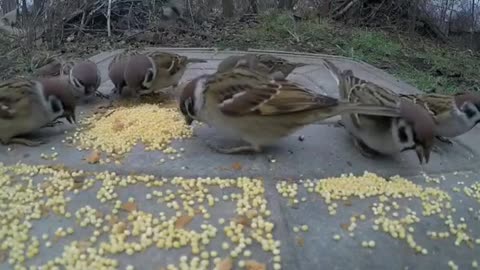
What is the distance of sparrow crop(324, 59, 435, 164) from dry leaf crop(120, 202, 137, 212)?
118 centimetres

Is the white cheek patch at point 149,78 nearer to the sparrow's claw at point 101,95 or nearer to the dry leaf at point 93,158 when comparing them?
the sparrow's claw at point 101,95

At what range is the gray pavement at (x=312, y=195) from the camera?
180 cm

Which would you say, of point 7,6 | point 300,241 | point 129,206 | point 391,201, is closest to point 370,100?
point 391,201

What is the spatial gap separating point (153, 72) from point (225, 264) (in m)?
1.98

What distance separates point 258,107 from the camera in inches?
95.6

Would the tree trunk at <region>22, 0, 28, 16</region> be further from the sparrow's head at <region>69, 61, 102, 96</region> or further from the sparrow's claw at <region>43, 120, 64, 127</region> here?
the sparrow's claw at <region>43, 120, 64, 127</region>

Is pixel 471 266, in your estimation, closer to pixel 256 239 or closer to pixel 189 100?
pixel 256 239

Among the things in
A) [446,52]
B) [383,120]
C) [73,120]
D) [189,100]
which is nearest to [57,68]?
[73,120]

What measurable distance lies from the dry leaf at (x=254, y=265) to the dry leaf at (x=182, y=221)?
30 cm

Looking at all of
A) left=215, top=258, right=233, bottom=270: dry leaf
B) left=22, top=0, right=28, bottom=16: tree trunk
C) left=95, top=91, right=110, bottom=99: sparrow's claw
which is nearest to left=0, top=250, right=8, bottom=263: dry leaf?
left=215, top=258, right=233, bottom=270: dry leaf

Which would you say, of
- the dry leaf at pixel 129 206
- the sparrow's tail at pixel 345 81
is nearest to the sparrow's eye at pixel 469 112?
the sparrow's tail at pixel 345 81

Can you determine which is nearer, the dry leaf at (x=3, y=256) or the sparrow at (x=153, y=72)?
the dry leaf at (x=3, y=256)

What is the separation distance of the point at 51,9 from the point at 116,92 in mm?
3098

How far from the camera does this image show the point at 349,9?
25.5 feet
